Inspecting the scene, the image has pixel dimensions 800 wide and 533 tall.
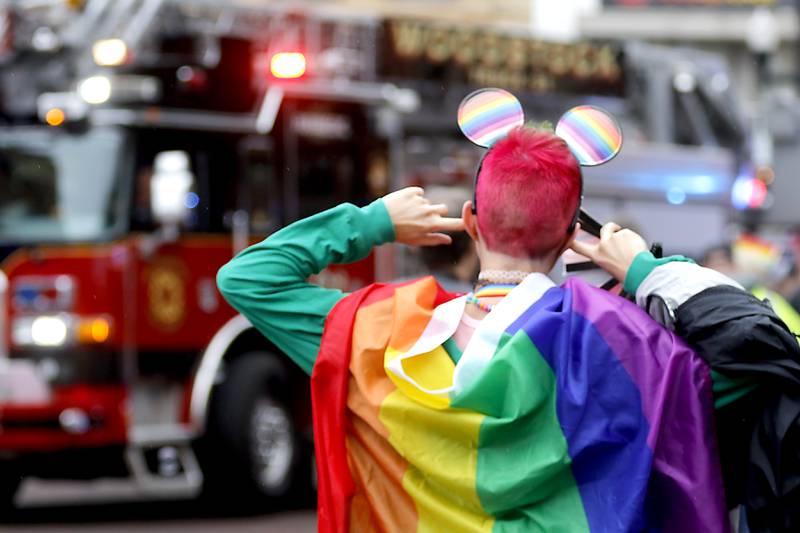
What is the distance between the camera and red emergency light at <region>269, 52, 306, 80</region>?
11969 millimetres

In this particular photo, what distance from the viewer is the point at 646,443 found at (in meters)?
2.89

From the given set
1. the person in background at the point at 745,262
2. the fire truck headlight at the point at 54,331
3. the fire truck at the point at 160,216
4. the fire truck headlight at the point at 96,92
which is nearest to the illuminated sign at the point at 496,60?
the fire truck at the point at 160,216

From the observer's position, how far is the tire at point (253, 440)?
10953 millimetres

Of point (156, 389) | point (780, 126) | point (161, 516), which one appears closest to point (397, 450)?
point (156, 389)

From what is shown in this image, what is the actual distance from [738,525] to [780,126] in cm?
2235

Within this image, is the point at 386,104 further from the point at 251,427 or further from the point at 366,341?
the point at 366,341

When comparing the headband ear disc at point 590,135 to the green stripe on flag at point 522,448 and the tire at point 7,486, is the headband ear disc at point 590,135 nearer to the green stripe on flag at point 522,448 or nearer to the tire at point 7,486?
the green stripe on flag at point 522,448

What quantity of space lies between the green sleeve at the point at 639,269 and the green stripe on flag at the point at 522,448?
28cm

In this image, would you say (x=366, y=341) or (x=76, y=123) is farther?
(x=76, y=123)

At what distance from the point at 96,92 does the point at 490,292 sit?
323 inches

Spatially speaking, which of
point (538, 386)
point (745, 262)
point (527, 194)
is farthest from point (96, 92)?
point (538, 386)

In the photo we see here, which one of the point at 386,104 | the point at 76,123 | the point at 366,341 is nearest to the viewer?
the point at 366,341

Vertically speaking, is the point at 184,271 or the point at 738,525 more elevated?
the point at 738,525

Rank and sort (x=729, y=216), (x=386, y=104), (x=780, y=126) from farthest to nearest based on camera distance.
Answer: (x=780, y=126) → (x=729, y=216) → (x=386, y=104)
